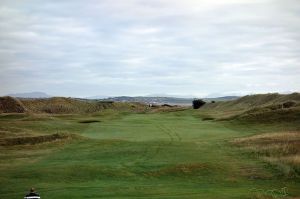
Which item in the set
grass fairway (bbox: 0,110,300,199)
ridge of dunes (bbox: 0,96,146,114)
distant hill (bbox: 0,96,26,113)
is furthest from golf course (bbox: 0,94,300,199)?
ridge of dunes (bbox: 0,96,146,114)

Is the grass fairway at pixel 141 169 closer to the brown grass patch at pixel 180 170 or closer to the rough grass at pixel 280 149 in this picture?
the brown grass patch at pixel 180 170

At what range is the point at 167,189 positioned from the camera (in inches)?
1112

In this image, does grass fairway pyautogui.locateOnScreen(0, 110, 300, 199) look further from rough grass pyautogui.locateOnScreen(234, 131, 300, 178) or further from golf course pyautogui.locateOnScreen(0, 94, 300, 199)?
rough grass pyautogui.locateOnScreen(234, 131, 300, 178)

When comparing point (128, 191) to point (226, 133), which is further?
point (226, 133)

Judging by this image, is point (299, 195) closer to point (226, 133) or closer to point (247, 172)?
point (247, 172)

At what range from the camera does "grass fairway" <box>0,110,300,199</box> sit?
90.5 feet

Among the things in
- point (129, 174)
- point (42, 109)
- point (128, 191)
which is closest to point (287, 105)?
point (129, 174)

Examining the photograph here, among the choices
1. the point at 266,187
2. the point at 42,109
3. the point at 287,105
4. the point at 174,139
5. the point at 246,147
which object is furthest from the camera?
the point at 42,109

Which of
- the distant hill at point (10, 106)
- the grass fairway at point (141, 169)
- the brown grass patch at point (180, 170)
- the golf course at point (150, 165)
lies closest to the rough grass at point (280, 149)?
the golf course at point (150, 165)

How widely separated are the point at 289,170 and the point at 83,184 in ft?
43.4

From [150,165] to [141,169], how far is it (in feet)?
4.12

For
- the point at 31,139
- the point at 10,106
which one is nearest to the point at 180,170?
the point at 31,139

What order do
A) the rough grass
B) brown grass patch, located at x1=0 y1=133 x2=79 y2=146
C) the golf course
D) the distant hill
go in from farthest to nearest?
the distant hill < brown grass patch, located at x1=0 y1=133 x2=79 y2=146 < the rough grass < the golf course

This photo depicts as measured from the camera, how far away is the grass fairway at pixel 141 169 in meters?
27.6
